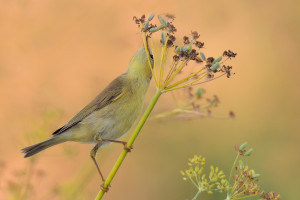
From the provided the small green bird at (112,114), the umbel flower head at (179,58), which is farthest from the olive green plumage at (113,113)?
the umbel flower head at (179,58)

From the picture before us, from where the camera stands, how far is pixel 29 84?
Result: 3273 millimetres

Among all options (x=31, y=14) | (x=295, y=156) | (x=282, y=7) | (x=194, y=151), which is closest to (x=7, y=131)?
(x=31, y=14)

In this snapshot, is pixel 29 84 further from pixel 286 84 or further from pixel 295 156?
pixel 286 84

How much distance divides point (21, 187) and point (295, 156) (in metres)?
3.34

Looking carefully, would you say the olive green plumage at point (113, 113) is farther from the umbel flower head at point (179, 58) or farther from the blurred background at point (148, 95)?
the umbel flower head at point (179, 58)

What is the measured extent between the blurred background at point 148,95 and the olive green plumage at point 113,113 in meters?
0.06

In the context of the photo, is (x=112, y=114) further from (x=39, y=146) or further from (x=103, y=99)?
(x=39, y=146)

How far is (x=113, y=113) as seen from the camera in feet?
6.75

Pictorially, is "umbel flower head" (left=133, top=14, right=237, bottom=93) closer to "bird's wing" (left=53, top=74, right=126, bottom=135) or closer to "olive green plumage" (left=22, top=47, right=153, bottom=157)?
"olive green plumage" (left=22, top=47, right=153, bottom=157)

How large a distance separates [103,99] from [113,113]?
0.33ft

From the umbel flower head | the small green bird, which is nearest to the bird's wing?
the small green bird

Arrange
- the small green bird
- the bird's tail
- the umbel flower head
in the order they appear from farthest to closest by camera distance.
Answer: the small green bird
the bird's tail
the umbel flower head

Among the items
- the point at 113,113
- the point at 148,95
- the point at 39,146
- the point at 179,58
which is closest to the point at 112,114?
the point at 113,113

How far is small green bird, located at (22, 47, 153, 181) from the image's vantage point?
2008 mm
